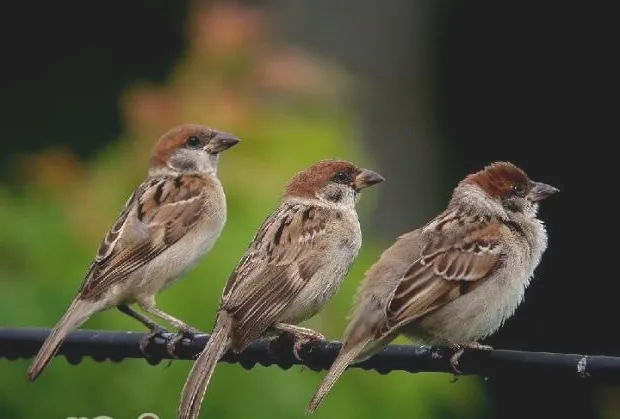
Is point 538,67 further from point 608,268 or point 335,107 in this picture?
point 335,107

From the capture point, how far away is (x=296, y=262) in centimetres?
633

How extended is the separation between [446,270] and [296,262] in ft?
1.85

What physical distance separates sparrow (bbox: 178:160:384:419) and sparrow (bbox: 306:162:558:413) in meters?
0.25

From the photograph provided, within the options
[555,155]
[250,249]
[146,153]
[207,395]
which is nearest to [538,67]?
[555,155]

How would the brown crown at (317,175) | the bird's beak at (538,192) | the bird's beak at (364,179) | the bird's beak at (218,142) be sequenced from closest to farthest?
the bird's beak at (538,192), the bird's beak at (364,179), the brown crown at (317,175), the bird's beak at (218,142)

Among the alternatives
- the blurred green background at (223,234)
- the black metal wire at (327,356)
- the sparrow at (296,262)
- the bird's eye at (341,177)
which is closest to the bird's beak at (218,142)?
the sparrow at (296,262)

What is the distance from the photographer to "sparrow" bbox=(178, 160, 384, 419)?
19.4ft

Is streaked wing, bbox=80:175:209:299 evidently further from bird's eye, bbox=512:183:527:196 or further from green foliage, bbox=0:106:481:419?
bird's eye, bbox=512:183:527:196

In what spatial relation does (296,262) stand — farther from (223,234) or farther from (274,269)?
(223,234)

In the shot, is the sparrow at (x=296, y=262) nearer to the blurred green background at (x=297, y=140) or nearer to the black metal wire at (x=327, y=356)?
the black metal wire at (x=327, y=356)

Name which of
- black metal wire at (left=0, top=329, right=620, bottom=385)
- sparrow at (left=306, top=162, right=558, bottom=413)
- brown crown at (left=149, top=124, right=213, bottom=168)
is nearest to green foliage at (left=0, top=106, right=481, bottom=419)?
brown crown at (left=149, top=124, right=213, bottom=168)

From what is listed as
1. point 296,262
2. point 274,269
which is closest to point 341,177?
point 296,262

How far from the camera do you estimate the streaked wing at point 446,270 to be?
5.89 meters

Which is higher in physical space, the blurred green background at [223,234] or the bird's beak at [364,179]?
the bird's beak at [364,179]
